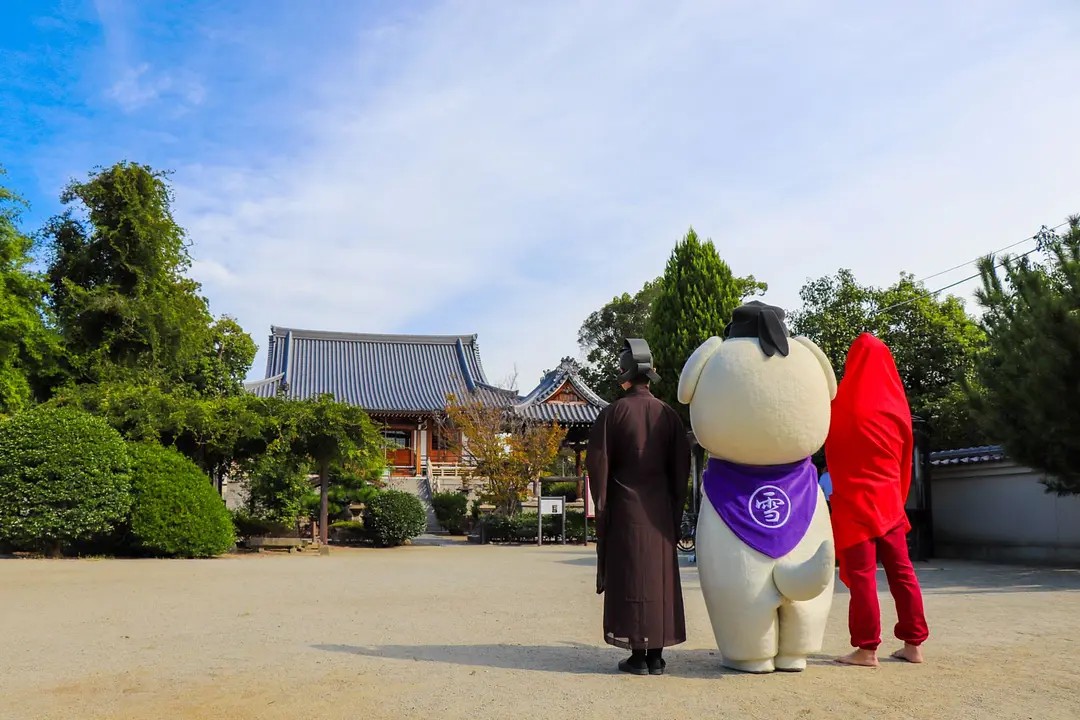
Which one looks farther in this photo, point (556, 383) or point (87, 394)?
point (556, 383)

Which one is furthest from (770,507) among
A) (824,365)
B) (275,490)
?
(275,490)

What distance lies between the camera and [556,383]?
26.4 meters

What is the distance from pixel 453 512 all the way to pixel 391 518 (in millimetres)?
5749

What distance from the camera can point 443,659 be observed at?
5340 mm

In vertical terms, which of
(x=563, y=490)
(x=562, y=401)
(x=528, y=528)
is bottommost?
(x=528, y=528)

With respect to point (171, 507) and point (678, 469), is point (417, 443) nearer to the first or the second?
point (171, 507)

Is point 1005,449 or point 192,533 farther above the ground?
point 1005,449

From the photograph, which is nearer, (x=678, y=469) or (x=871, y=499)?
(x=678, y=469)

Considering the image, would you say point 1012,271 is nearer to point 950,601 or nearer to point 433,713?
point 950,601

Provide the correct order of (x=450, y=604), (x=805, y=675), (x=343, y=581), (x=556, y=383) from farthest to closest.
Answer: (x=556, y=383)
(x=343, y=581)
(x=450, y=604)
(x=805, y=675)

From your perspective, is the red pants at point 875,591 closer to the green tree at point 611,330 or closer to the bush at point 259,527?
the bush at point 259,527

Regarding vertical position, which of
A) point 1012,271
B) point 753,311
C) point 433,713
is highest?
point 1012,271

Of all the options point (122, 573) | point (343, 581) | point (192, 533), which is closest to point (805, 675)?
point (343, 581)

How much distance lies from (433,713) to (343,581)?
711 centimetres
